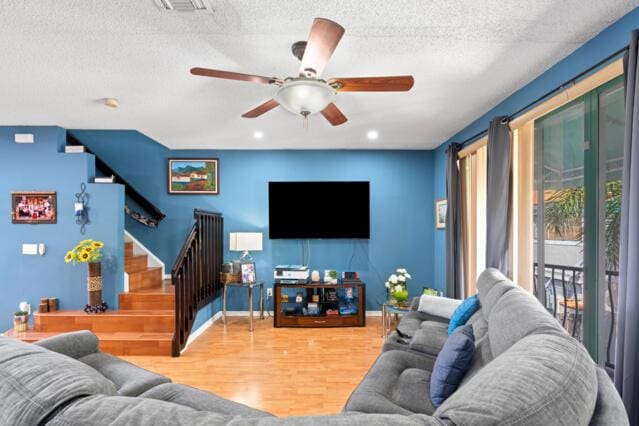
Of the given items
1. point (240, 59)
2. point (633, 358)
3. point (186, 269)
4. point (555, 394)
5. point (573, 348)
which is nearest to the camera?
point (555, 394)

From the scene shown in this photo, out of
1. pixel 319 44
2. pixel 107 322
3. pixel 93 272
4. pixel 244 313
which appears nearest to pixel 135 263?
pixel 93 272

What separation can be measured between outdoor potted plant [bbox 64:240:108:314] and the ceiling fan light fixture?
316cm

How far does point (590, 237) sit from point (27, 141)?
5811 millimetres

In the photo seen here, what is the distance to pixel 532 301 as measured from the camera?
1705 mm

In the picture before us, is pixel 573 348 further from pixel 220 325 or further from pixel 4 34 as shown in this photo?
pixel 220 325

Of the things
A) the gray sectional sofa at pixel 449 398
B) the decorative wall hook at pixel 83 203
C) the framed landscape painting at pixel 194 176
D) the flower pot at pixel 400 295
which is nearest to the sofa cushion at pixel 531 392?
the gray sectional sofa at pixel 449 398

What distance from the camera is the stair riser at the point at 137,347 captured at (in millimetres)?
3408

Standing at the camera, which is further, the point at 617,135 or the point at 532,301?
the point at 617,135

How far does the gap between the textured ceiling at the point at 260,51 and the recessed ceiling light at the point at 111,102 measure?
7 cm

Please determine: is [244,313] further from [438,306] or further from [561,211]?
[561,211]

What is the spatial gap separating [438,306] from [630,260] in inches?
67.1

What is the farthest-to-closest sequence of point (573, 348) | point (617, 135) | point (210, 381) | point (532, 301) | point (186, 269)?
point (186, 269) < point (210, 381) < point (617, 135) < point (532, 301) < point (573, 348)

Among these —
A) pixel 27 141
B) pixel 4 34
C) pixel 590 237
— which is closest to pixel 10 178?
pixel 27 141

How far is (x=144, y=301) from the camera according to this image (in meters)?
3.96
